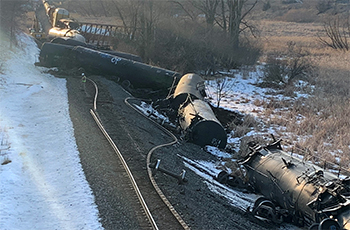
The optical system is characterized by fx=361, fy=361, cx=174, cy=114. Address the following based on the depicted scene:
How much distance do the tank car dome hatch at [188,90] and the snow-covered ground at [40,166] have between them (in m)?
5.27

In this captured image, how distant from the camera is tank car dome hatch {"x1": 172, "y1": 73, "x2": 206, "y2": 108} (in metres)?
17.5

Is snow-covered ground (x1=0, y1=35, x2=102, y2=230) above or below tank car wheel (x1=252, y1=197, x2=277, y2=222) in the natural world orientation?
below

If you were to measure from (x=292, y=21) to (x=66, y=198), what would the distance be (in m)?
86.2

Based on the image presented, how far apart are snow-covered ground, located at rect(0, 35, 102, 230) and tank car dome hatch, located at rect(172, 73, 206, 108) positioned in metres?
5.27

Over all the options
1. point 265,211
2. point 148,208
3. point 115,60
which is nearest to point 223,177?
point 265,211

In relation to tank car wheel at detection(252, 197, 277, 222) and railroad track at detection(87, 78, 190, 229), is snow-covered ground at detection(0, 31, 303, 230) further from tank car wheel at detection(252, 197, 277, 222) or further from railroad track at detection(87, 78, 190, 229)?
railroad track at detection(87, 78, 190, 229)

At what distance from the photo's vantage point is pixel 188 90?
17.9 m

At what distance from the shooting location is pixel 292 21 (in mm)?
85812

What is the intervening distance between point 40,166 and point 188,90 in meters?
8.90

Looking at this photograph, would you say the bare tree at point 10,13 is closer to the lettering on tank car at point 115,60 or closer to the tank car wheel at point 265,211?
the lettering on tank car at point 115,60

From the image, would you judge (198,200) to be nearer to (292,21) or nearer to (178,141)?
(178,141)

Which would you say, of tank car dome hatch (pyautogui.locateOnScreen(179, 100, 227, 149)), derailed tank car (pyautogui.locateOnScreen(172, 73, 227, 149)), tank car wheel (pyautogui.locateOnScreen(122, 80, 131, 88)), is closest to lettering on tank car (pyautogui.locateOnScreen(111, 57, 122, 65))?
tank car wheel (pyautogui.locateOnScreen(122, 80, 131, 88))

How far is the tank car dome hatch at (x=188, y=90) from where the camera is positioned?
17.5 metres

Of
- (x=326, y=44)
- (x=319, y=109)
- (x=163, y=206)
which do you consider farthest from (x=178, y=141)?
(x=326, y=44)
